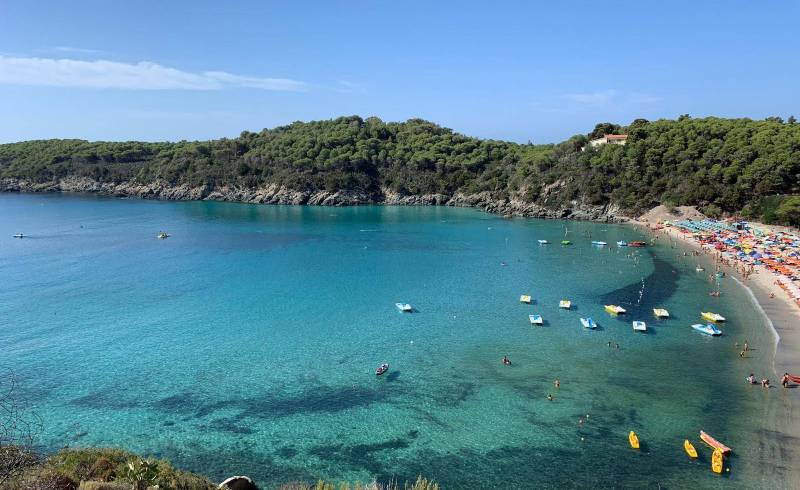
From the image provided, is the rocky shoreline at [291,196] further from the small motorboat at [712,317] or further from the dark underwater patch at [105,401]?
the dark underwater patch at [105,401]

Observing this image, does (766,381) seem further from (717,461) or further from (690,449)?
(717,461)

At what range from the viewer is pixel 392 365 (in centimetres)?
2859

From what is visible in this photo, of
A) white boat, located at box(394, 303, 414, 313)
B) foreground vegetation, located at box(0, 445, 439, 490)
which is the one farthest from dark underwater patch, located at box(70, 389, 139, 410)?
white boat, located at box(394, 303, 414, 313)

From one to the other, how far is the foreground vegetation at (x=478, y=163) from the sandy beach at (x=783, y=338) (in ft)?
85.2

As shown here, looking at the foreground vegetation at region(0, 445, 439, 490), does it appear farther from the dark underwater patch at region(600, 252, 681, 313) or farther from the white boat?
the dark underwater patch at region(600, 252, 681, 313)

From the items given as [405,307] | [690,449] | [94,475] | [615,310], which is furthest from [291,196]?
[94,475]

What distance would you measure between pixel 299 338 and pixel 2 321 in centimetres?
2175

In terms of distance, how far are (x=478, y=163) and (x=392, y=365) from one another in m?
95.2

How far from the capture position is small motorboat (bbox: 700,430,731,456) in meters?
19.6

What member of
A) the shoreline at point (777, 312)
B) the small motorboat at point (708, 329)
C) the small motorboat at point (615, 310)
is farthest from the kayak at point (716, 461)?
the small motorboat at point (615, 310)

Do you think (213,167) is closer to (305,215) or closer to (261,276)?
(305,215)

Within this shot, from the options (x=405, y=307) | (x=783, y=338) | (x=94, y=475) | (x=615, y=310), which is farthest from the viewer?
(x=405, y=307)

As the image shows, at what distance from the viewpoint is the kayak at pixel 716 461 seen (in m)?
18.8

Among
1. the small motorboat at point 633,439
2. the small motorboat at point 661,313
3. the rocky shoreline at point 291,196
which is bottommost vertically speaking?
the small motorboat at point 633,439
